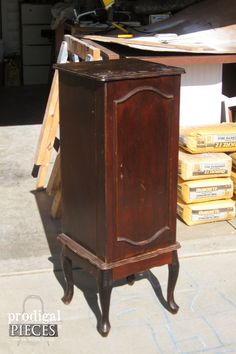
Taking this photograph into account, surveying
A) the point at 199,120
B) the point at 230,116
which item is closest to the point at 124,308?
the point at 199,120

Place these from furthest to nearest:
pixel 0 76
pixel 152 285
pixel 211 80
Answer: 1. pixel 0 76
2. pixel 211 80
3. pixel 152 285

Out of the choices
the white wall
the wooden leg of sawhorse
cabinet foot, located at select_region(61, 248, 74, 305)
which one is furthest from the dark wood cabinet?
the white wall

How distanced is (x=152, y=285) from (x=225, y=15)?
3.24 metres

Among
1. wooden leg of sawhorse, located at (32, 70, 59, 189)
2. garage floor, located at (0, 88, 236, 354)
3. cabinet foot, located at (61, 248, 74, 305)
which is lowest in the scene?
garage floor, located at (0, 88, 236, 354)

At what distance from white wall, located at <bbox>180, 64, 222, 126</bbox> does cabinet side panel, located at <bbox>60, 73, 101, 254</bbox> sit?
1952 mm

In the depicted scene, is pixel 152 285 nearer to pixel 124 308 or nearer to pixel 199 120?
pixel 124 308

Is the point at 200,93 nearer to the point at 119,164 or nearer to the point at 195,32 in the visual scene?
the point at 195,32

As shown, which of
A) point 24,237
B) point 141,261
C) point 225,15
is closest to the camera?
point 141,261

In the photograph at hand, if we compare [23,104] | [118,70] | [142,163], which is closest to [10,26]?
[23,104]

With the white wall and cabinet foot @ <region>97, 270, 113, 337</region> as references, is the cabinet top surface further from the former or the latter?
the white wall

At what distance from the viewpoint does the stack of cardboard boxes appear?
16.2 ft

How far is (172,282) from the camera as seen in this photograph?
3779mm

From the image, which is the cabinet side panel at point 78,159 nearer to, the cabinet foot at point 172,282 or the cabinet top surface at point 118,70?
the cabinet top surface at point 118,70

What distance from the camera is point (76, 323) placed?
3703 mm
